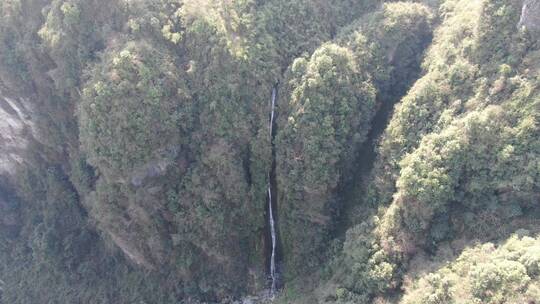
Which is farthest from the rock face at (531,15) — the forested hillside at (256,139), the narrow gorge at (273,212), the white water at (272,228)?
the white water at (272,228)

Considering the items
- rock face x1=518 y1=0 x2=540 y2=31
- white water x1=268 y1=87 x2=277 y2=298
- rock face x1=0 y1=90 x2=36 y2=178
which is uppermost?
rock face x1=0 y1=90 x2=36 y2=178

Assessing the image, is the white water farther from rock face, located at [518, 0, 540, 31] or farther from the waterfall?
rock face, located at [518, 0, 540, 31]

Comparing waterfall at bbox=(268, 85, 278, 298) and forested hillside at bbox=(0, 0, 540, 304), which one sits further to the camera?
waterfall at bbox=(268, 85, 278, 298)

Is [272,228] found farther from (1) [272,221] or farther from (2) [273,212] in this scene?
(2) [273,212]

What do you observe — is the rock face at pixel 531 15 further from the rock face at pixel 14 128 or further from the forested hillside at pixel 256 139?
the rock face at pixel 14 128

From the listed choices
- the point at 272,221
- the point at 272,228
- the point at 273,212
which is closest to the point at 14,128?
the point at 273,212

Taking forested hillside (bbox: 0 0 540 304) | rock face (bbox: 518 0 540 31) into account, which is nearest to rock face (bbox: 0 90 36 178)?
forested hillside (bbox: 0 0 540 304)

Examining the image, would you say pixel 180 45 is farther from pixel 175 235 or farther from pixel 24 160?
pixel 24 160

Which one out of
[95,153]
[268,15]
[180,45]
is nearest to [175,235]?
[95,153]
